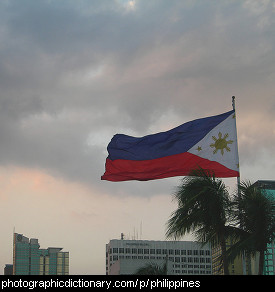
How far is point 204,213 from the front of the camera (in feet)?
98.7

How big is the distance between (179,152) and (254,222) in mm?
9049

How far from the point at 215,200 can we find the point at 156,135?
9.38 m

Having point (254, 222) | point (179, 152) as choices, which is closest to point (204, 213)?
point (254, 222)

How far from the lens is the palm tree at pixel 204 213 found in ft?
98.7

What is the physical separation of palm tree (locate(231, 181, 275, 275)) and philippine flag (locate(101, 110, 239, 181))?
17.2 ft

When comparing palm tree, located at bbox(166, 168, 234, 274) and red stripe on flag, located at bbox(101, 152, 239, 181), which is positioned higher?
red stripe on flag, located at bbox(101, 152, 239, 181)

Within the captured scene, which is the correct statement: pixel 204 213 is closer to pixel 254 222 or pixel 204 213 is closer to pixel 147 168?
pixel 254 222

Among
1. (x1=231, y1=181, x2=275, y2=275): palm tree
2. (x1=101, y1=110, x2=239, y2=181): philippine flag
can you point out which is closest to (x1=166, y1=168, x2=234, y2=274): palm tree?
(x1=231, y1=181, x2=275, y2=275): palm tree

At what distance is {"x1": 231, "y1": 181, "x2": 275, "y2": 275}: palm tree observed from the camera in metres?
29.3

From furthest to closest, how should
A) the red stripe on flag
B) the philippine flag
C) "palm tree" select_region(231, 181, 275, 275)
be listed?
1. the red stripe on flag
2. the philippine flag
3. "palm tree" select_region(231, 181, 275, 275)

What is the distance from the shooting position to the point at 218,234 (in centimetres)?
3041

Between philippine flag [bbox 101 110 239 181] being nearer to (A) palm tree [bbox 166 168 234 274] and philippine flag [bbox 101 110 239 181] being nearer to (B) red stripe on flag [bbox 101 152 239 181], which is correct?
(B) red stripe on flag [bbox 101 152 239 181]
